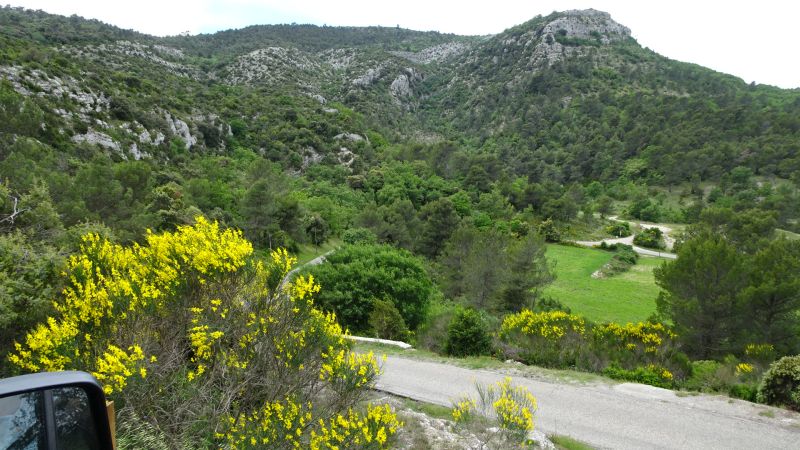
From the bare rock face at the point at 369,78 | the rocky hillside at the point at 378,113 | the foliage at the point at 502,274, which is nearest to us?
the foliage at the point at 502,274

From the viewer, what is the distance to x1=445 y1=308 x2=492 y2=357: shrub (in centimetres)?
1293

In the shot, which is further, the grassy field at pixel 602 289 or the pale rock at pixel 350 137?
the pale rock at pixel 350 137

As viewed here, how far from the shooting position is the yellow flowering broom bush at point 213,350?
488 cm

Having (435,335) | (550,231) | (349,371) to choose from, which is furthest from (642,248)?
(349,371)

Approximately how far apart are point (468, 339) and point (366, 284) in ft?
26.6

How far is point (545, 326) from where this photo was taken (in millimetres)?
13578

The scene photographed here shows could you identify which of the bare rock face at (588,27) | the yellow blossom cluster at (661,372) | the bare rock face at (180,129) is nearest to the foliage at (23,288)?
the yellow blossom cluster at (661,372)

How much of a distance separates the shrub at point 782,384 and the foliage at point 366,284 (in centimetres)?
1346

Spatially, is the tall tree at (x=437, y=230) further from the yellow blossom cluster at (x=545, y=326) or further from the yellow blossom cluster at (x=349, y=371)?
the yellow blossom cluster at (x=349, y=371)

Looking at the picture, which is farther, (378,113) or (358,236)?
(378,113)

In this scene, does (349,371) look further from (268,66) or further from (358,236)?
(268,66)

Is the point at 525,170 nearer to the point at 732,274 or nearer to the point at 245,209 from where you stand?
the point at 245,209

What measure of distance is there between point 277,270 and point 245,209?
29.0m

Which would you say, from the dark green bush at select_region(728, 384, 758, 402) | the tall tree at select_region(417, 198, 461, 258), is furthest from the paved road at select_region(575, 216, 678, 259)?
the dark green bush at select_region(728, 384, 758, 402)
